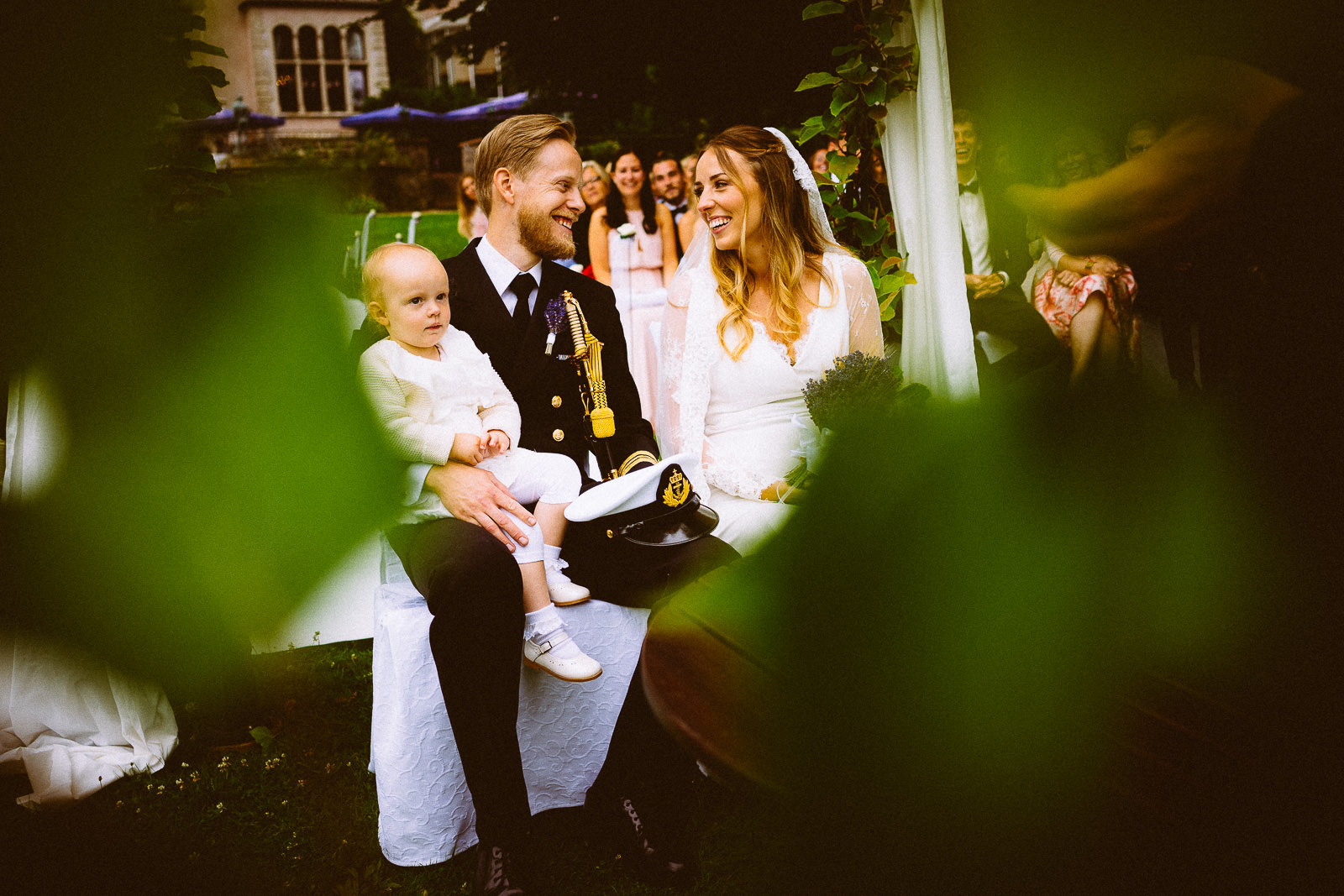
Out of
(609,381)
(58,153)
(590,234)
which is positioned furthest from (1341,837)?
(590,234)

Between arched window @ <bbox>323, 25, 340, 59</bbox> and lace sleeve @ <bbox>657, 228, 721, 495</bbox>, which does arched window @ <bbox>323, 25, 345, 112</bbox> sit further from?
lace sleeve @ <bbox>657, 228, 721, 495</bbox>

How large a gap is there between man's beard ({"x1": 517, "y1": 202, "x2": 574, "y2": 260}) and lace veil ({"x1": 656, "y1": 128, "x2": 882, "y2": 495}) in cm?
46

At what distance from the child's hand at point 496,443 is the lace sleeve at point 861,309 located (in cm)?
114

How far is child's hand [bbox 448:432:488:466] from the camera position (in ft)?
6.19

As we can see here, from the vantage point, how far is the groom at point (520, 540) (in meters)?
1.80

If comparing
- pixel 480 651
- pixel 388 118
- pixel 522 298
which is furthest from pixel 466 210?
pixel 388 118

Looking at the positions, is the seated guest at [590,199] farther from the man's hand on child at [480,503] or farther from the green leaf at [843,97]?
the man's hand on child at [480,503]

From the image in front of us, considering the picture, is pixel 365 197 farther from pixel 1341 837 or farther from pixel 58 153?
pixel 1341 837

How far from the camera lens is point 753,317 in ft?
8.52

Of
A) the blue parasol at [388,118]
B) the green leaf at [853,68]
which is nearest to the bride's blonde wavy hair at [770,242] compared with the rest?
the green leaf at [853,68]

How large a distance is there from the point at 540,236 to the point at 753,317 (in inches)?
26.4

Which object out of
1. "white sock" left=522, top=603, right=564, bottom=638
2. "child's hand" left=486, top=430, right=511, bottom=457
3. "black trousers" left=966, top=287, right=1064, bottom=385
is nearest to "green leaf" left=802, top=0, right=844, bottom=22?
"black trousers" left=966, top=287, right=1064, bottom=385

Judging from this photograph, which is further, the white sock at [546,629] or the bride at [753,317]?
the bride at [753,317]

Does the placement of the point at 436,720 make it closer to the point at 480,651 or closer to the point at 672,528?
the point at 480,651
